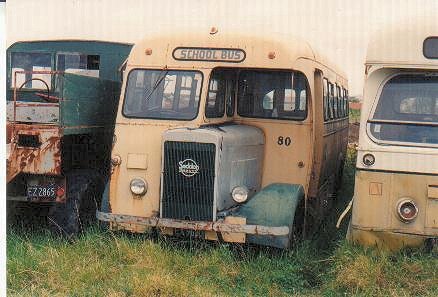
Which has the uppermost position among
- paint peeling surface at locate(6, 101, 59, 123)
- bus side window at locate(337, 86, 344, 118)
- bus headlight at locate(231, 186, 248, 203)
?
bus side window at locate(337, 86, 344, 118)

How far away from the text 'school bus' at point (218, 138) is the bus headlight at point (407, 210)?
1124 millimetres

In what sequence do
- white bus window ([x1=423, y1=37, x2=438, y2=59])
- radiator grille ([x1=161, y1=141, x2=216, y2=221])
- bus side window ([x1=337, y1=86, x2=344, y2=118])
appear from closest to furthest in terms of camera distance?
white bus window ([x1=423, y1=37, x2=438, y2=59]) → radiator grille ([x1=161, y1=141, x2=216, y2=221]) → bus side window ([x1=337, y1=86, x2=344, y2=118])

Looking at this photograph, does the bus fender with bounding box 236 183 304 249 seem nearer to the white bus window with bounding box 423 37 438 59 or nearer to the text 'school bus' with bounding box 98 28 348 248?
the text 'school bus' with bounding box 98 28 348 248

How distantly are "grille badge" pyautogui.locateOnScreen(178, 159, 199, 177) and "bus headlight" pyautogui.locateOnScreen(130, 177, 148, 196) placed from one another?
52 centimetres

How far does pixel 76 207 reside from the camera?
27.6 ft

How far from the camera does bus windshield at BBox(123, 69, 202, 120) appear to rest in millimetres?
7941

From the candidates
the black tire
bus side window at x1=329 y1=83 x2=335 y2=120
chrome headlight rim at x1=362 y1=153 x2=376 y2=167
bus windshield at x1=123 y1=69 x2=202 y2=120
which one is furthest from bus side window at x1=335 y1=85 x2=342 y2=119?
chrome headlight rim at x1=362 y1=153 x2=376 y2=167

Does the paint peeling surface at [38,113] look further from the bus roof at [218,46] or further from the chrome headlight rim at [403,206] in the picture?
the chrome headlight rim at [403,206]

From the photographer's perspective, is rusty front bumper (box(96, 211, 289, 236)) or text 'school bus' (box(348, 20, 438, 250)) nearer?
text 'school bus' (box(348, 20, 438, 250))

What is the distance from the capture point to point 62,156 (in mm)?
8469

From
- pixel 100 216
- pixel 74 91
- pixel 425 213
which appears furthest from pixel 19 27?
pixel 425 213

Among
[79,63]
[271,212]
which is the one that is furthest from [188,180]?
[79,63]

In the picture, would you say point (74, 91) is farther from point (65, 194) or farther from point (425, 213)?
point (425, 213)

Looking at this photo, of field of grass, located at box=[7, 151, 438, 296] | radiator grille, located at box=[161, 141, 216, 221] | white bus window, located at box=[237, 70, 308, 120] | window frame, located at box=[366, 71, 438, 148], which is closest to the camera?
field of grass, located at box=[7, 151, 438, 296]
